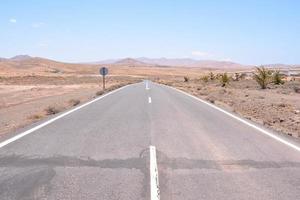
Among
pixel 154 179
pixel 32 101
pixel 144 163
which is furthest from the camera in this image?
pixel 32 101

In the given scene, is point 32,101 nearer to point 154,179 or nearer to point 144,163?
point 144,163

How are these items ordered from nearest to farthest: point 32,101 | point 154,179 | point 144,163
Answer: point 154,179
point 144,163
point 32,101

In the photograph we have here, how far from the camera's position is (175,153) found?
878 cm

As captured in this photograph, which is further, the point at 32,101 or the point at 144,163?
the point at 32,101

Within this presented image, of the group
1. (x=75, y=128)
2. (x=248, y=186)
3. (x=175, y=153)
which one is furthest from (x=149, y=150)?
(x=75, y=128)

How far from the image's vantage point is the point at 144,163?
781 cm

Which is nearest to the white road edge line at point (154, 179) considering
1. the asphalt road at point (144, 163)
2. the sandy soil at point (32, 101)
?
the asphalt road at point (144, 163)

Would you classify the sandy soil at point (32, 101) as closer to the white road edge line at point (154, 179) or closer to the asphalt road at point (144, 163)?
the asphalt road at point (144, 163)

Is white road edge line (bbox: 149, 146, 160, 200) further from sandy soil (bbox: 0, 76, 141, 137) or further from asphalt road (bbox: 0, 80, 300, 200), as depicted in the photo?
sandy soil (bbox: 0, 76, 141, 137)

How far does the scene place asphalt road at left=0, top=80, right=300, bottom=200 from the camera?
604cm

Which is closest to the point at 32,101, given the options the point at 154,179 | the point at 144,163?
the point at 144,163

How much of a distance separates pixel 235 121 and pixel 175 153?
6246 millimetres

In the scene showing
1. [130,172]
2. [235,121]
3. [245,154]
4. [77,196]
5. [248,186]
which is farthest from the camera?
[235,121]

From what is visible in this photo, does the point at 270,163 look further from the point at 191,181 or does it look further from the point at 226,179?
the point at 191,181
